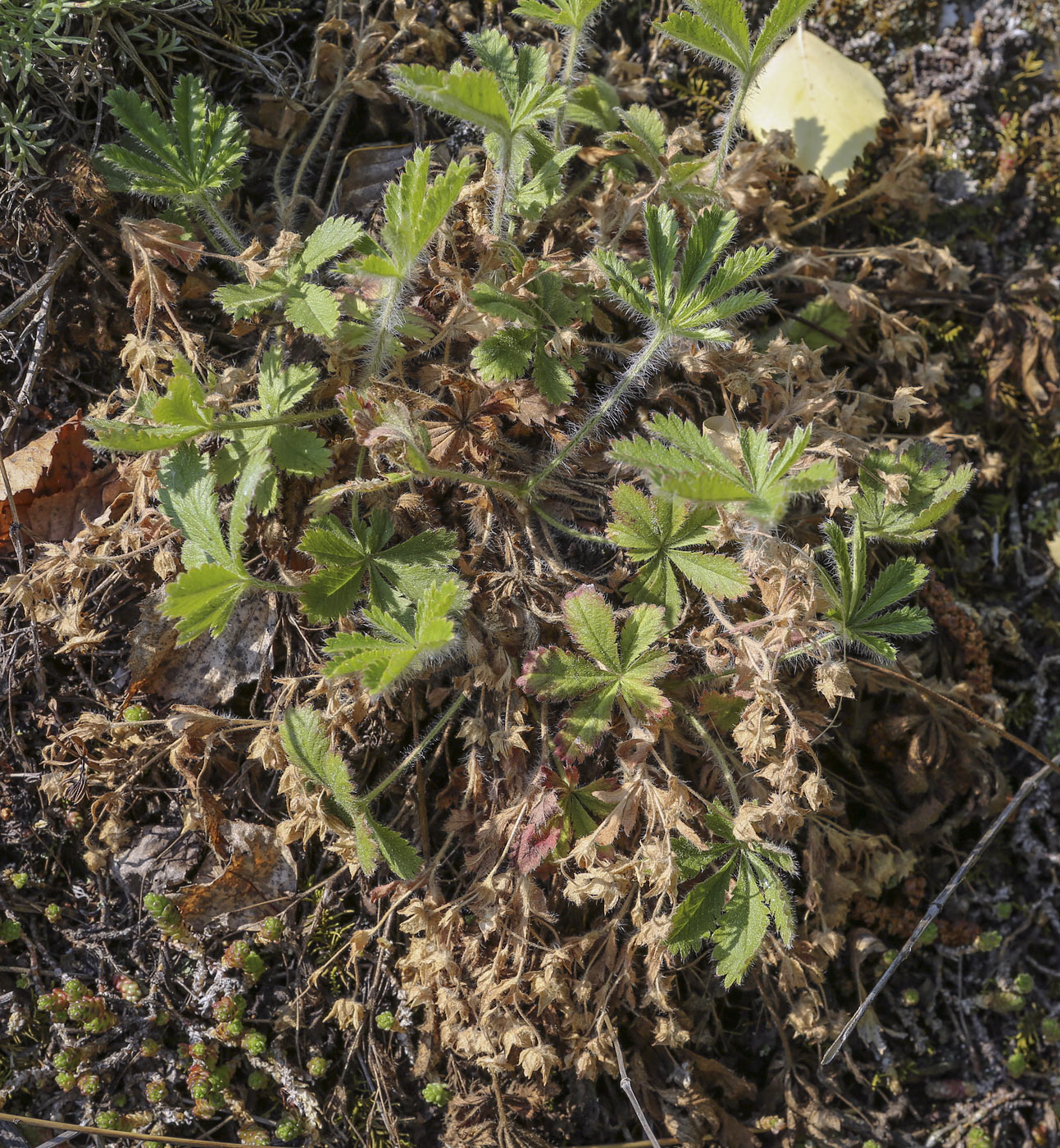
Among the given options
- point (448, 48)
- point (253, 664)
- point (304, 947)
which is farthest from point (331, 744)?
point (448, 48)

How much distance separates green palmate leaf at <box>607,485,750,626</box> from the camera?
227cm

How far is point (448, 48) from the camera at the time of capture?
299cm

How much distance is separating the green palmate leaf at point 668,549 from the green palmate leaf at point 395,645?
501mm

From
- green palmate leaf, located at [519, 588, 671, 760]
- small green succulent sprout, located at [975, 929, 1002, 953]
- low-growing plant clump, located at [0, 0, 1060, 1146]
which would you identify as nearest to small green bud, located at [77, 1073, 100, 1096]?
low-growing plant clump, located at [0, 0, 1060, 1146]

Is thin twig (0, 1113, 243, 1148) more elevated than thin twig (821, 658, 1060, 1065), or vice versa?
thin twig (821, 658, 1060, 1065)

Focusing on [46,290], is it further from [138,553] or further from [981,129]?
[981,129]

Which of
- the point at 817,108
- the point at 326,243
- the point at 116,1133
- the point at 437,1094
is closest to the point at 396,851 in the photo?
the point at 437,1094

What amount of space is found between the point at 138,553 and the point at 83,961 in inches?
49.7

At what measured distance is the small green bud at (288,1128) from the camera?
2.50m

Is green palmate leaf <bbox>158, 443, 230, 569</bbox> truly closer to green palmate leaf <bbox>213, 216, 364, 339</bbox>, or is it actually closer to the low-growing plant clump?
the low-growing plant clump

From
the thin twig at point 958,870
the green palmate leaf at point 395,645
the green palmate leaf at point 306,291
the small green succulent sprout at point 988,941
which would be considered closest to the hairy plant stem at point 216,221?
the green palmate leaf at point 306,291

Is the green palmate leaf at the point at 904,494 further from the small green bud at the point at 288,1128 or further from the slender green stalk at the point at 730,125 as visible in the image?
the small green bud at the point at 288,1128

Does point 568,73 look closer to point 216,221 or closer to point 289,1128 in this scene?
point 216,221

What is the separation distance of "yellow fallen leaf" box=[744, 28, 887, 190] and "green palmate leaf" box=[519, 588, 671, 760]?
1909mm
